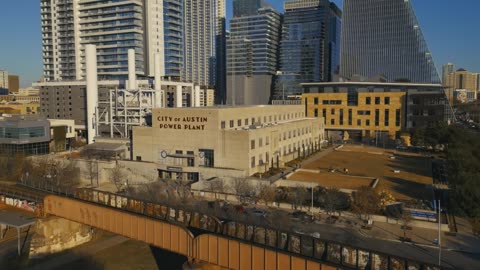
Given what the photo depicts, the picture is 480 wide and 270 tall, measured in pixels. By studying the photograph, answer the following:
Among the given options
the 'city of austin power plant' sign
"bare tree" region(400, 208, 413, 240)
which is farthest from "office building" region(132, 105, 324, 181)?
"bare tree" region(400, 208, 413, 240)

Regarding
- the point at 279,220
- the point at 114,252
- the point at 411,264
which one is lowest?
the point at 114,252

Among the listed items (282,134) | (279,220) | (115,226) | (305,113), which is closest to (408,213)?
(279,220)

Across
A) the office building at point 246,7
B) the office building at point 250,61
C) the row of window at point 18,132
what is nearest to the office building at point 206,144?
the row of window at point 18,132

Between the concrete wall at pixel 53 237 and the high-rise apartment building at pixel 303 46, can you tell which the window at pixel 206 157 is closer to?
the concrete wall at pixel 53 237

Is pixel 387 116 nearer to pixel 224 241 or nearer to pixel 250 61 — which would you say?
pixel 250 61

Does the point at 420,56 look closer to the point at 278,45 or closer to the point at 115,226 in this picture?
the point at 278,45

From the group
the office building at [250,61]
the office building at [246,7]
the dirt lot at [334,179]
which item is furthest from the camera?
the office building at [246,7]
